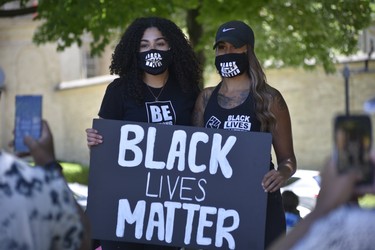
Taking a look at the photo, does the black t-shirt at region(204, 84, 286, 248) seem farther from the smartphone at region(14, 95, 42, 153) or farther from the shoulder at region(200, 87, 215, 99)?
the smartphone at region(14, 95, 42, 153)

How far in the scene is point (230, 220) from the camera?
175 inches

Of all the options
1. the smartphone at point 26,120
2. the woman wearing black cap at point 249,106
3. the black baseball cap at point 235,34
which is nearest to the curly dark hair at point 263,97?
the woman wearing black cap at point 249,106

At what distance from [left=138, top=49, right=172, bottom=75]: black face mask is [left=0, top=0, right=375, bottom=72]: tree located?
5089 mm

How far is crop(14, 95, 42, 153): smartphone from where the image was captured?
2900 mm

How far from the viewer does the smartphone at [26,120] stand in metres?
2.90

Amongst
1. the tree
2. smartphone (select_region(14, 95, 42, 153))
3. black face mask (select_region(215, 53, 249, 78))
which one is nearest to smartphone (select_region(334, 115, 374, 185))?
smartphone (select_region(14, 95, 42, 153))

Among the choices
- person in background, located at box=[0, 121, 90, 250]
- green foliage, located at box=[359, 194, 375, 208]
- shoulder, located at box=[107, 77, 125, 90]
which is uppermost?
shoulder, located at box=[107, 77, 125, 90]

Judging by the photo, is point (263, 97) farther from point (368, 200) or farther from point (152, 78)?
point (368, 200)

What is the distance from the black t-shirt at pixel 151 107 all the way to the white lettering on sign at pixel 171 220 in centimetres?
49

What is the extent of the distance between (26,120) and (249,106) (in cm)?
179

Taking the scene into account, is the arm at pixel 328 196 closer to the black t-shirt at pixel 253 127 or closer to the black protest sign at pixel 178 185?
the black protest sign at pixel 178 185

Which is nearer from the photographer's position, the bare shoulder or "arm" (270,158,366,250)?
"arm" (270,158,366,250)

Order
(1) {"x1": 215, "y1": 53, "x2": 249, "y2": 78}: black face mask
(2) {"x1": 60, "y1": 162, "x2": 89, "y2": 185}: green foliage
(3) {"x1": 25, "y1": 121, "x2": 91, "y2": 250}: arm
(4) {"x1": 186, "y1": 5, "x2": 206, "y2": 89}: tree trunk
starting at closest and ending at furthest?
(3) {"x1": 25, "y1": 121, "x2": 91, "y2": 250}: arm < (1) {"x1": 215, "y1": 53, "x2": 249, "y2": 78}: black face mask < (4) {"x1": 186, "y1": 5, "x2": 206, "y2": 89}: tree trunk < (2) {"x1": 60, "y1": 162, "x2": 89, "y2": 185}: green foliage

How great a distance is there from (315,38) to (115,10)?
3600 millimetres
